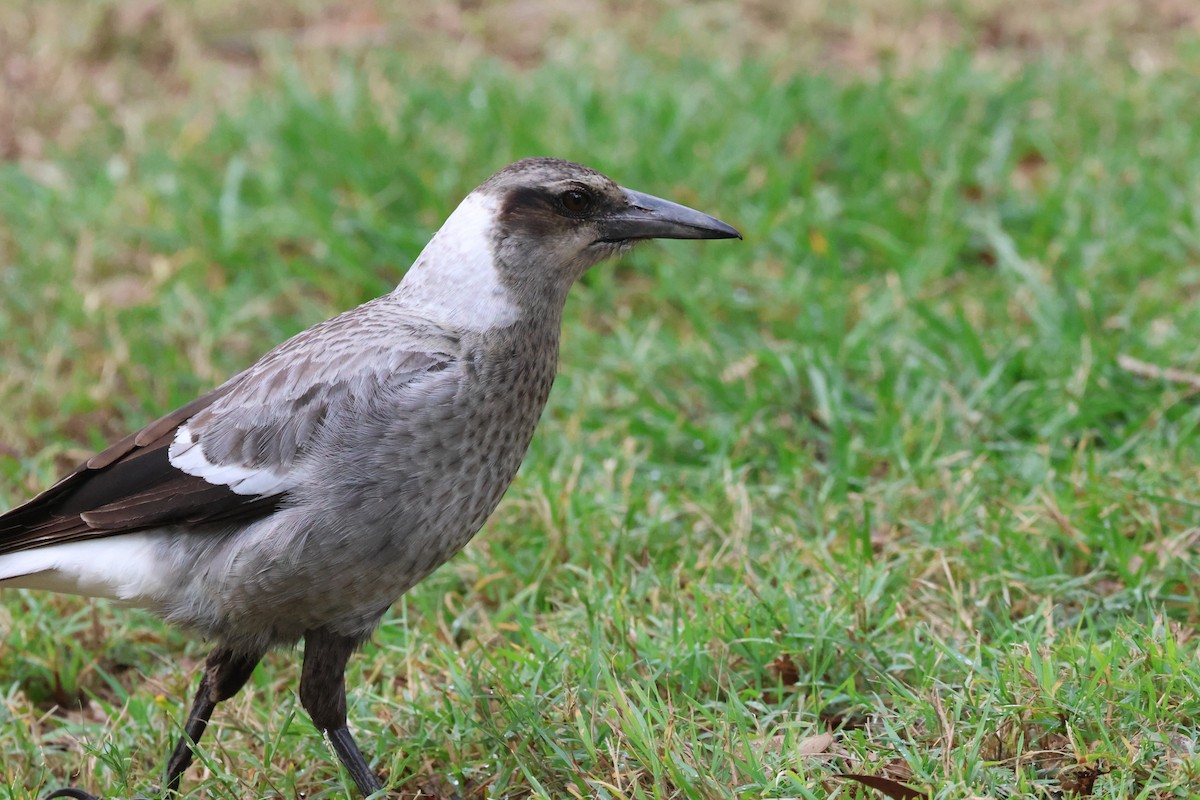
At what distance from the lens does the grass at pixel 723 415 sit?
2.89m

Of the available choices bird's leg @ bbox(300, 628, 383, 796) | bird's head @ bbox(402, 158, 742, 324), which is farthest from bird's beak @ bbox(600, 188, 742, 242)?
bird's leg @ bbox(300, 628, 383, 796)

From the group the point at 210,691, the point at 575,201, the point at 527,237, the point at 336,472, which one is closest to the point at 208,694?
the point at 210,691

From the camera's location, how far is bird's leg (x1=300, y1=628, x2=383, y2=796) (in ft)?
9.65

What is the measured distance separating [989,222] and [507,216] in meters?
2.49

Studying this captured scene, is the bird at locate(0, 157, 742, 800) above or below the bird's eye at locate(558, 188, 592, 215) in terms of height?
below

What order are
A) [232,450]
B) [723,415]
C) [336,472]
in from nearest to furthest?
[336,472]
[232,450]
[723,415]

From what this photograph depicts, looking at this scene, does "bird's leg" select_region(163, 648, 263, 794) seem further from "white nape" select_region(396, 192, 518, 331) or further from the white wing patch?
"white nape" select_region(396, 192, 518, 331)

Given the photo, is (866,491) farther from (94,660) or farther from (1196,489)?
(94,660)

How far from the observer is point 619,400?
14.5 feet

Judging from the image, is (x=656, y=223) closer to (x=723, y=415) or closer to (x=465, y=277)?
(x=465, y=277)

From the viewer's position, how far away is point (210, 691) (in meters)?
3.07

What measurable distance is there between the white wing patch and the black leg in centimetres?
36

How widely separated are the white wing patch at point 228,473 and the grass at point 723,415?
0.56 metres

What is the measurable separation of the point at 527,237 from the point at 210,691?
1196 mm
